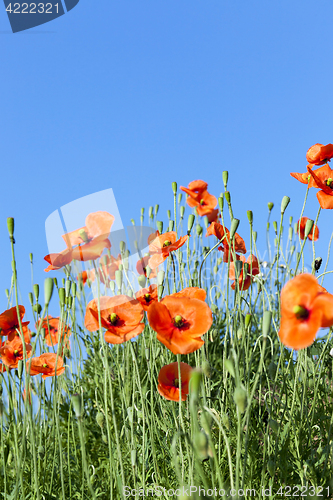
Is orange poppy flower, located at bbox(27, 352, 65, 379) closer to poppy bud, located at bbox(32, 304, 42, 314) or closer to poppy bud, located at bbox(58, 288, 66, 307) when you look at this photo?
poppy bud, located at bbox(32, 304, 42, 314)

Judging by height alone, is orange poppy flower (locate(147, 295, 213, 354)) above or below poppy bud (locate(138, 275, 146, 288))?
below

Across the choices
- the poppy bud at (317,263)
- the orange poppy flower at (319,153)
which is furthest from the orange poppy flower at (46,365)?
the orange poppy flower at (319,153)

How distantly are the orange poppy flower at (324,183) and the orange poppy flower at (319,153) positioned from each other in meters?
0.05

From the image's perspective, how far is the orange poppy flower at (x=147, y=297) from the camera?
168 centimetres

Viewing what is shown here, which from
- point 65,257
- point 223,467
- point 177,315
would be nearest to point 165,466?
point 223,467

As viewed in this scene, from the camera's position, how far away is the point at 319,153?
6.86ft

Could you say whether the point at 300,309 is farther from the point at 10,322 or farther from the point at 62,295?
the point at 10,322

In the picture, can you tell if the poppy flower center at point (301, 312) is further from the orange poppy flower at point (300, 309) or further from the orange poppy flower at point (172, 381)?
the orange poppy flower at point (172, 381)

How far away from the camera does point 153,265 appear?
205 cm

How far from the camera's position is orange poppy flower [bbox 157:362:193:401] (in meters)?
1.46

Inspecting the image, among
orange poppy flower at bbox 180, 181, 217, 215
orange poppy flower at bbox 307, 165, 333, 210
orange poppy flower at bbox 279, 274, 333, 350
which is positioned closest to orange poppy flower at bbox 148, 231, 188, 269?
orange poppy flower at bbox 307, 165, 333, 210

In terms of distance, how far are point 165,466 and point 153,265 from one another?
87cm

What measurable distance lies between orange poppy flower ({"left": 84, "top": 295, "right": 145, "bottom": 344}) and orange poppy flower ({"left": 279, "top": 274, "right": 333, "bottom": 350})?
0.67 meters

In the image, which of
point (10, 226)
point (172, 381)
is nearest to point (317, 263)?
point (172, 381)
